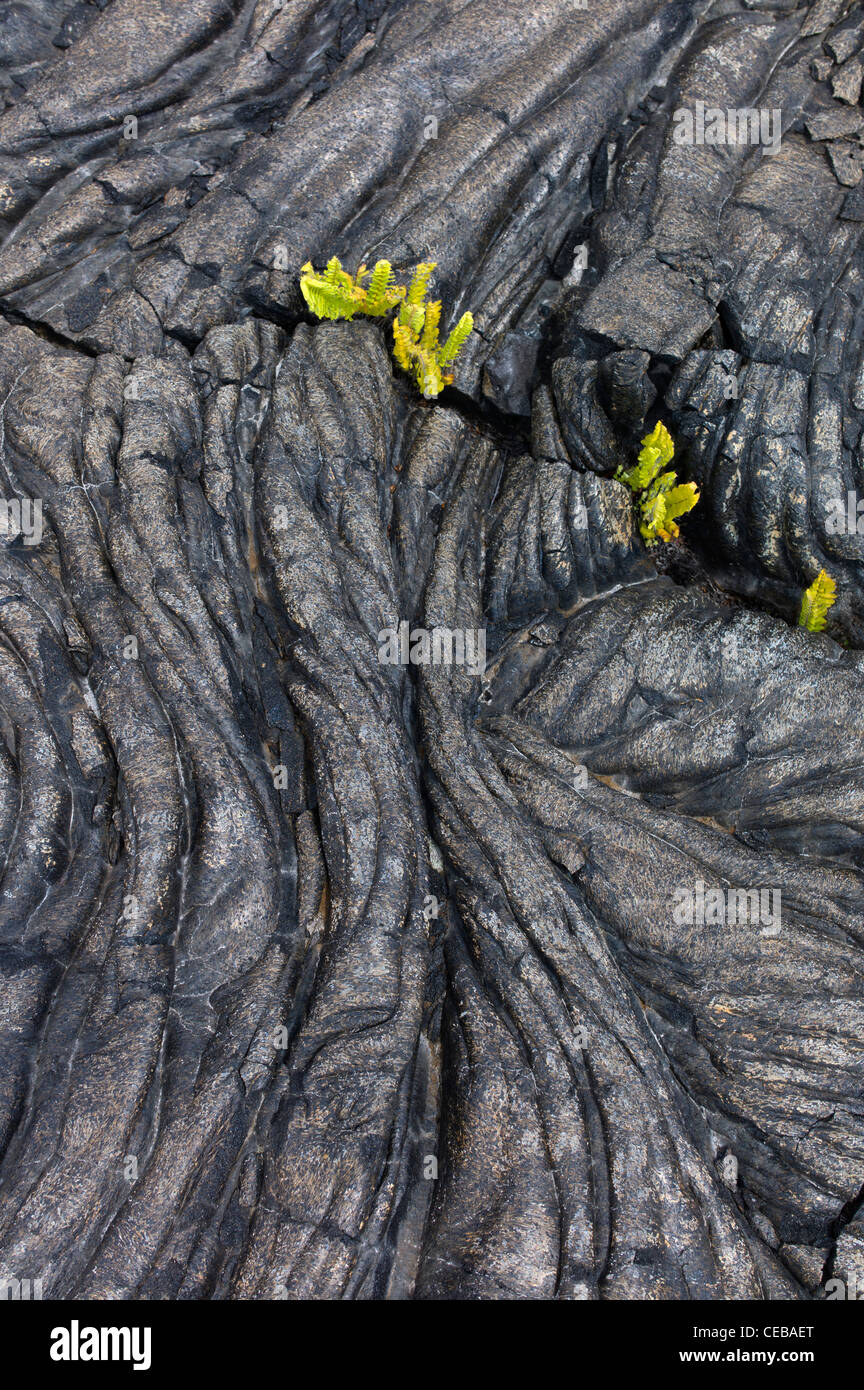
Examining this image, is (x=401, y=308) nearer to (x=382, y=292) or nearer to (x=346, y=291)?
(x=382, y=292)

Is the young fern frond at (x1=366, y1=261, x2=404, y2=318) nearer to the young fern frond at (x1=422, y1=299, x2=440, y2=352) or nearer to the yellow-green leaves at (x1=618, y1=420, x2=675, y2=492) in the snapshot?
the young fern frond at (x1=422, y1=299, x2=440, y2=352)

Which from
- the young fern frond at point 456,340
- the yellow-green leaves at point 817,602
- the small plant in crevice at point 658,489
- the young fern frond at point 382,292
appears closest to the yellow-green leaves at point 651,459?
the small plant in crevice at point 658,489

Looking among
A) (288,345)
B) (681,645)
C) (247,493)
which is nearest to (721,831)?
(681,645)

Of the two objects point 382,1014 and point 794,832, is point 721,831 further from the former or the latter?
point 382,1014

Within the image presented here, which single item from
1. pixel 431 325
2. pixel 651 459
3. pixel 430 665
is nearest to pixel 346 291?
pixel 431 325

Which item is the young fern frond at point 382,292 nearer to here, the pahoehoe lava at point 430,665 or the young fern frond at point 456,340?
the pahoehoe lava at point 430,665
